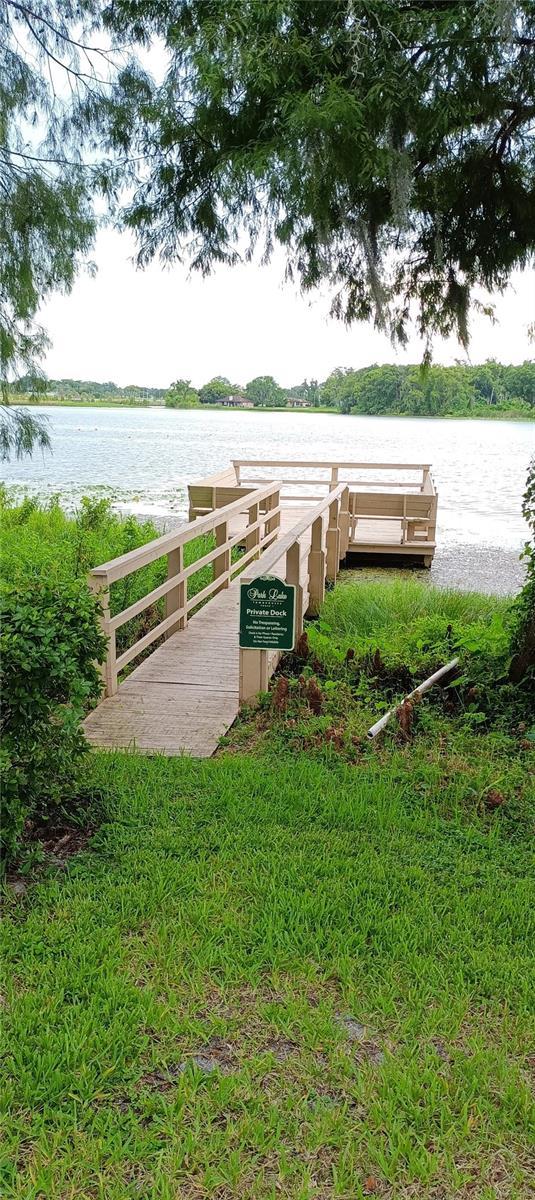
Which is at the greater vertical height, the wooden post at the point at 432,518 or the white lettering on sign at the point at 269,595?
the white lettering on sign at the point at 269,595

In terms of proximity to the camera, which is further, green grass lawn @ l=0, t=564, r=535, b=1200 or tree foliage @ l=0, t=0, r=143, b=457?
tree foliage @ l=0, t=0, r=143, b=457

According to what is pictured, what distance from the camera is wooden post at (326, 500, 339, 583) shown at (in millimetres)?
10347

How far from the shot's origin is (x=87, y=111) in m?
5.77

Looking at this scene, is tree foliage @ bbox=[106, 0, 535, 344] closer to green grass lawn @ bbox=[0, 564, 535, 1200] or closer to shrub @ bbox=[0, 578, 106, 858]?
shrub @ bbox=[0, 578, 106, 858]

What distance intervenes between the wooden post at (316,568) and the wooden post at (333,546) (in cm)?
199

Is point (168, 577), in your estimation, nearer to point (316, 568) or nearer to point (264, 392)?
point (316, 568)

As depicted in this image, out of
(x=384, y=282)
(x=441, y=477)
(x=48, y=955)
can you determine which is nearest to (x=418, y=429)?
(x=441, y=477)

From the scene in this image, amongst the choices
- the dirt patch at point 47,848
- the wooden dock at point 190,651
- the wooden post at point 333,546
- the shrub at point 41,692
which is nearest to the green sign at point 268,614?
the wooden dock at point 190,651

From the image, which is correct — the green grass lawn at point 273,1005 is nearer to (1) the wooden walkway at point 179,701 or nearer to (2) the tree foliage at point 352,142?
(1) the wooden walkway at point 179,701

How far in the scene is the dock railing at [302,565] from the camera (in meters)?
5.28

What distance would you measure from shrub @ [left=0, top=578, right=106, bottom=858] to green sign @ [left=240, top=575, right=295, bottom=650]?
5.31 feet

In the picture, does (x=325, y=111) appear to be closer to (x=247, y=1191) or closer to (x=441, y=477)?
(x=247, y=1191)

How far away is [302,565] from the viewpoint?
9102 millimetres

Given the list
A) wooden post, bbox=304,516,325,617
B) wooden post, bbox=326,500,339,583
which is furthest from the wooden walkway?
wooden post, bbox=326,500,339,583
